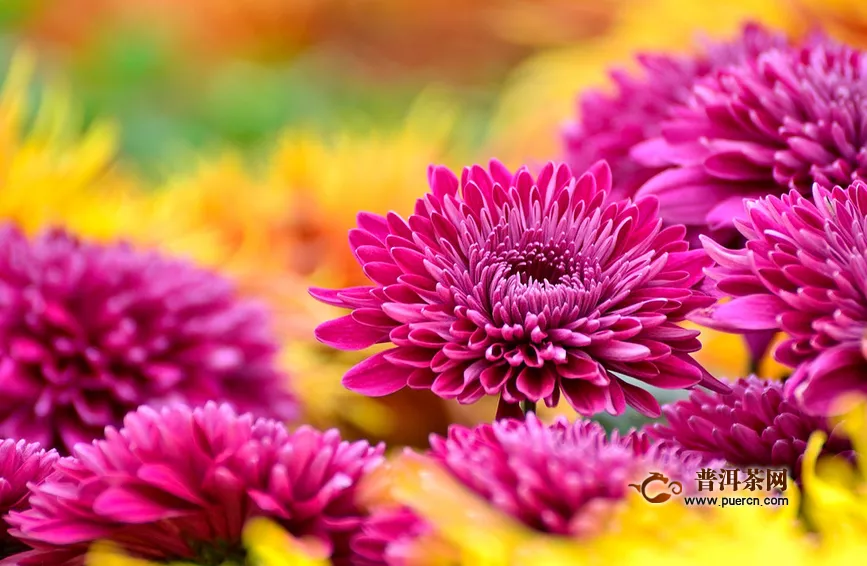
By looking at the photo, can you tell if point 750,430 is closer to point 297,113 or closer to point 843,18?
point 843,18

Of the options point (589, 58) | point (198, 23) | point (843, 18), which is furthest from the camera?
point (198, 23)

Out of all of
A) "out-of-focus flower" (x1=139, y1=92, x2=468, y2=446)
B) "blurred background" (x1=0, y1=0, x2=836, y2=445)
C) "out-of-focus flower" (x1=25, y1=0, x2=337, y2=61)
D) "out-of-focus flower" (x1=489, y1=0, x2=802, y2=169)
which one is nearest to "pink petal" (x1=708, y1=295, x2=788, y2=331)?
"blurred background" (x1=0, y1=0, x2=836, y2=445)

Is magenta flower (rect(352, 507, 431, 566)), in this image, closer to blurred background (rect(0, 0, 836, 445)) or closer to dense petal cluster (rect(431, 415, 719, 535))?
dense petal cluster (rect(431, 415, 719, 535))

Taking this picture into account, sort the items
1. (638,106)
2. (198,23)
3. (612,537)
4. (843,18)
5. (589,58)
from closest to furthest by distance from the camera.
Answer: (612,537) < (638,106) < (843,18) < (589,58) < (198,23)

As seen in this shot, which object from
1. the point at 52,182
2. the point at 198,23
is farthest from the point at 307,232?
the point at 198,23

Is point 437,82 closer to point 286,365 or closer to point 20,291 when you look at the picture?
point 286,365

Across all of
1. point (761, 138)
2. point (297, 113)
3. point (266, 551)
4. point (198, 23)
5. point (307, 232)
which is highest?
point (198, 23)

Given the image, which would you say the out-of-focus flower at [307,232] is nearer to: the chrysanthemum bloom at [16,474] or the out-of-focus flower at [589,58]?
the out-of-focus flower at [589,58]

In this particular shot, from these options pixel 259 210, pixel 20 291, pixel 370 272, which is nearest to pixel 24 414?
pixel 20 291
